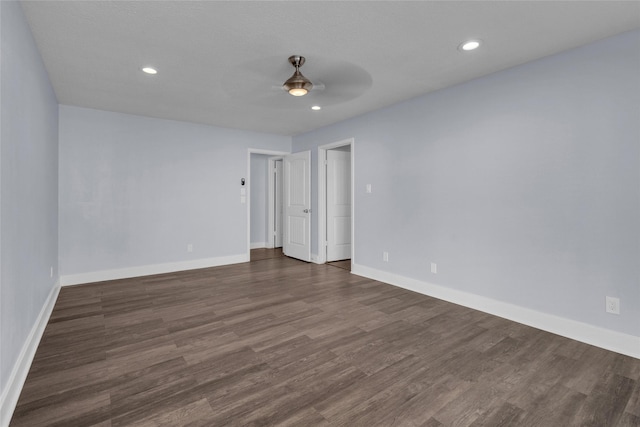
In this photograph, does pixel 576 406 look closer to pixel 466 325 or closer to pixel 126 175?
pixel 466 325

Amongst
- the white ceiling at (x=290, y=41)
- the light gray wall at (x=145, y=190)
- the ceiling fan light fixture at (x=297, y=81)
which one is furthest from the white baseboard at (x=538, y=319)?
the light gray wall at (x=145, y=190)

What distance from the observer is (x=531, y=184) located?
289cm

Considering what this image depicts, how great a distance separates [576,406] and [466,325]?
1.12m

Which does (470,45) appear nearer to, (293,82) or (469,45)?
(469,45)

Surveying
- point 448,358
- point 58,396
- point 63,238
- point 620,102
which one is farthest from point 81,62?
point 620,102

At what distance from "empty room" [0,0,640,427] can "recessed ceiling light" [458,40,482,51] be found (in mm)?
26

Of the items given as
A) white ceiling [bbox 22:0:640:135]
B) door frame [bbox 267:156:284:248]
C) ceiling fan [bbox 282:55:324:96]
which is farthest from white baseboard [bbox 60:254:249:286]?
ceiling fan [bbox 282:55:324:96]

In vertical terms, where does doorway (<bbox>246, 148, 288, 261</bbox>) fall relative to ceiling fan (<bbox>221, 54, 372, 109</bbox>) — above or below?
below

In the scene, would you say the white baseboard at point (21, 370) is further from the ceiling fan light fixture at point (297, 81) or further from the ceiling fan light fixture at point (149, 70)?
the ceiling fan light fixture at point (297, 81)

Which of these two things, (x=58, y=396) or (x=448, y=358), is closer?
(x=58, y=396)

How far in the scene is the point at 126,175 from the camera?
457 centimetres

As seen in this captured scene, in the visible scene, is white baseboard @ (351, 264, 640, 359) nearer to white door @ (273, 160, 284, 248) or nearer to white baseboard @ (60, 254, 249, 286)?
white baseboard @ (60, 254, 249, 286)

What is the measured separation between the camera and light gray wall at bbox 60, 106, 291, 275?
422 cm

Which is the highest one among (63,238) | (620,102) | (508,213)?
(620,102)
